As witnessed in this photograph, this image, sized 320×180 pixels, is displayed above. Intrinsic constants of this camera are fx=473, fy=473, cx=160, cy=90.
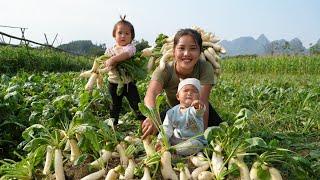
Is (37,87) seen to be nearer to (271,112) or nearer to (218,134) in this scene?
(271,112)

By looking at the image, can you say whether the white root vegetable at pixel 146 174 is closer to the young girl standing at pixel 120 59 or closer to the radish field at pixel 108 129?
the radish field at pixel 108 129

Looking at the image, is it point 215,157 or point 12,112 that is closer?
point 215,157

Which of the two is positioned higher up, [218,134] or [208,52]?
[208,52]

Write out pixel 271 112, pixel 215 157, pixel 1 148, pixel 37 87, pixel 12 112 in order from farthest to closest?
pixel 37 87 → pixel 271 112 → pixel 12 112 → pixel 1 148 → pixel 215 157

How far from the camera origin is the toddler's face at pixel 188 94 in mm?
3441

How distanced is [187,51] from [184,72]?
26 centimetres

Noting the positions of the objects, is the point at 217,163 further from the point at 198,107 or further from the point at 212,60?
the point at 212,60

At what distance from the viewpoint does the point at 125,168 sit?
304 cm

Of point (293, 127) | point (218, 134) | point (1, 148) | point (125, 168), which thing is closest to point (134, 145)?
point (125, 168)

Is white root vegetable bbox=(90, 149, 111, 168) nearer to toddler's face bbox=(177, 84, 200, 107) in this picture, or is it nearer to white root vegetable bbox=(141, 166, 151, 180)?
white root vegetable bbox=(141, 166, 151, 180)

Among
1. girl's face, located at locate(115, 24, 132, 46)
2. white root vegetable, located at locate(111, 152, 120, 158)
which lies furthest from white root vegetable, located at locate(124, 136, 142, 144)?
girl's face, located at locate(115, 24, 132, 46)

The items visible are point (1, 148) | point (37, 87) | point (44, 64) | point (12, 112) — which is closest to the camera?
point (1, 148)

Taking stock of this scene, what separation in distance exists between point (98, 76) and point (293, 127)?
2089 mm

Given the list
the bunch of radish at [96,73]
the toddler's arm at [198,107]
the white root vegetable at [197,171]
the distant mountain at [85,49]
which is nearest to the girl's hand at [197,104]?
the toddler's arm at [198,107]
